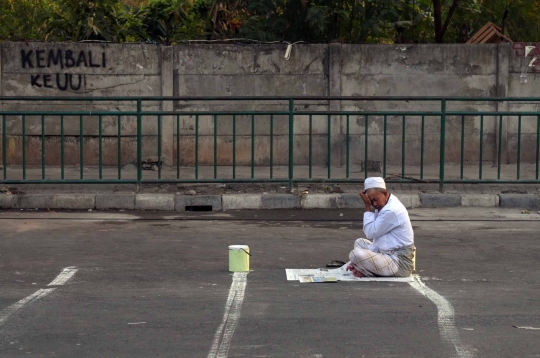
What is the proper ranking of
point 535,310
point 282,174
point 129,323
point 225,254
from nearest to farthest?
point 129,323 < point 535,310 < point 225,254 < point 282,174

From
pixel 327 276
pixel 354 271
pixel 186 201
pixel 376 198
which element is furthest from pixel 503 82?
pixel 327 276

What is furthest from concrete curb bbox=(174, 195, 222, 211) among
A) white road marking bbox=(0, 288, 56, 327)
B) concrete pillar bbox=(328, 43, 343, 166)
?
white road marking bbox=(0, 288, 56, 327)

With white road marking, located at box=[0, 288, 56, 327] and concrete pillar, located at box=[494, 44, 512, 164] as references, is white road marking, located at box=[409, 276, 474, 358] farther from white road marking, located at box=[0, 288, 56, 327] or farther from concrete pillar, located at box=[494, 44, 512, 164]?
concrete pillar, located at box=[494, 44, 512, 164]

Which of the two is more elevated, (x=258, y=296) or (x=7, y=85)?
(x=7, y=85)

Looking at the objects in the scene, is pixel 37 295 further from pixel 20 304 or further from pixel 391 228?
pixel 391 228

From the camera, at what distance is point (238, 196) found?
12.9 m

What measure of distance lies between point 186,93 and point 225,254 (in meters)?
7.57

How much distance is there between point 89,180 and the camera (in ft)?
42.4

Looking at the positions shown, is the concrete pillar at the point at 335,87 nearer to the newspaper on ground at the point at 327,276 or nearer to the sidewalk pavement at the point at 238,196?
the sidewalk pavement at the point at 238,196

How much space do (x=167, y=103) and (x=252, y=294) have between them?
9.28m

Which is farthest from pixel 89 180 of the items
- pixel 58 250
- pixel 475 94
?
pixel 475 94

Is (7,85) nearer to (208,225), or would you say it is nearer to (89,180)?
(89,180)

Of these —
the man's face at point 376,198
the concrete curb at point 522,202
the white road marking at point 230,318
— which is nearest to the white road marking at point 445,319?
the man's face at point 376,198

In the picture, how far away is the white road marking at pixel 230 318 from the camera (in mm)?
5789
